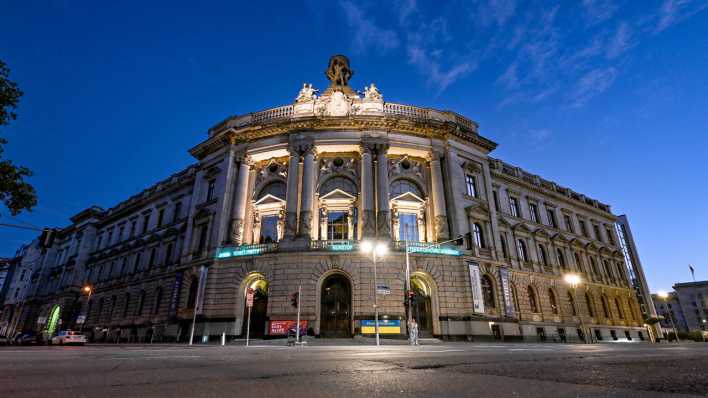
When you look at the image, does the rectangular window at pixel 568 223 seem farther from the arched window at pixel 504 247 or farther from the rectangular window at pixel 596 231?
the arched window at pixel 504 247

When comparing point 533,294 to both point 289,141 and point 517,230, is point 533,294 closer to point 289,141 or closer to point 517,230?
point 517,230

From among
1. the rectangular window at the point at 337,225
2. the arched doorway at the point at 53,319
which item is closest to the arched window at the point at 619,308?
the rectangular window at the point at 337,225

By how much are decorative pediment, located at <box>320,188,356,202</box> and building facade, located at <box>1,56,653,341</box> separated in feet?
0.37

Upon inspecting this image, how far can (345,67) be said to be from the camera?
1517 inches

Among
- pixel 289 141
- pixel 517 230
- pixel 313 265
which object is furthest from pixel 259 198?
pixel 517 230

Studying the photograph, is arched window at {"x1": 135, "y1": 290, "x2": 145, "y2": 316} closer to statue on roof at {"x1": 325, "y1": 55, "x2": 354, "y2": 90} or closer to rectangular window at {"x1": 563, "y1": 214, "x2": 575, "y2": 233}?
statue on roof at {"x1": 325, "y1": 55, "x2": 354, "y2": 90}

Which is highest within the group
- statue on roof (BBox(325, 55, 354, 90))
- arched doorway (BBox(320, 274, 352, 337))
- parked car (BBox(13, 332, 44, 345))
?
statue on roof (BBox(325, 55, 354, 90))

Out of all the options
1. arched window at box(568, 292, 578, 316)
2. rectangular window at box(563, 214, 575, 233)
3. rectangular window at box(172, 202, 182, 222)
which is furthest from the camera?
rectangular window at box(563, 214, 575, 233)

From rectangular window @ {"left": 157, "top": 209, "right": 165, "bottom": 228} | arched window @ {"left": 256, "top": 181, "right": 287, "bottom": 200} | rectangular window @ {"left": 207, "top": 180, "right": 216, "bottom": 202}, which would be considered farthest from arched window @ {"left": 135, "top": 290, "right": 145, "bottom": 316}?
arched window @ {"left": 256, "top": 181, "right": 287, "bottom": 200}

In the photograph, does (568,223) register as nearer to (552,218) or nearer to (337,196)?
(552,218)

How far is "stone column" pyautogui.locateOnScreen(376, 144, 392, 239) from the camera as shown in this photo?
2708cm

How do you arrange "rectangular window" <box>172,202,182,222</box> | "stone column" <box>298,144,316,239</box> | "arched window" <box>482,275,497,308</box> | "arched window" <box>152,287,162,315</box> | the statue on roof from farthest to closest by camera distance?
"rectangular window" <box>172,202,182,222</box>
the statue on roof
"arched window" <box>152,287,162,315</box>
"arched window" <box>482,275,497,308</box>
"stone column" <box>298,144,316,239</box>

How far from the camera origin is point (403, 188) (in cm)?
3097

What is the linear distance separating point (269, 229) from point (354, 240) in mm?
8035
